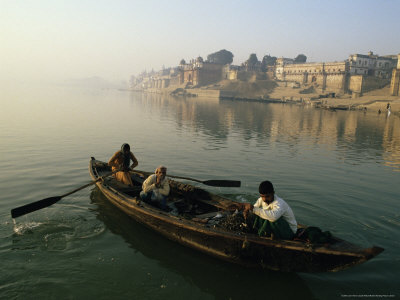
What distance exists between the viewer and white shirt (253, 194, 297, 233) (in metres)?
5.48

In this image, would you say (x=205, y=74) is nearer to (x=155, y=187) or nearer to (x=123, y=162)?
(x=123, y=162)

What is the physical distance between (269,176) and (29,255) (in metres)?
9.22

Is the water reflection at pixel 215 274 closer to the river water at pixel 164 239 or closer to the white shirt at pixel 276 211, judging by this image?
the river water at pixel 164 239

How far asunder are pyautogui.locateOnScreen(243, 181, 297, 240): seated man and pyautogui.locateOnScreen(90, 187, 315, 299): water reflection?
95 cm

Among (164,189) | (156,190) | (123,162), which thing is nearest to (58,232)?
(156,190)

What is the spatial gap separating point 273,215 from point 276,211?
9 cm

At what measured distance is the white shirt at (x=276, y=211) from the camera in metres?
5.48

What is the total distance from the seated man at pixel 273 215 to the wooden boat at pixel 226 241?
201 mm

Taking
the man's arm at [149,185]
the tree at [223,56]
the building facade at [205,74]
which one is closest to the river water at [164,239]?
the man's arm at [149,185]

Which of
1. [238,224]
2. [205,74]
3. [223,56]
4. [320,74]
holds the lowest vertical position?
[238,224]

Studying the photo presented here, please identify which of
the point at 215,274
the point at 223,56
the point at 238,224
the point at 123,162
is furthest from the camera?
the point at 223,56

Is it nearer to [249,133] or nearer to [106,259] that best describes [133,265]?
[106,259]

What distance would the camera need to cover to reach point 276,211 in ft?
18.0

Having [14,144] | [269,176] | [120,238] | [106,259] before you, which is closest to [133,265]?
[106,259]
